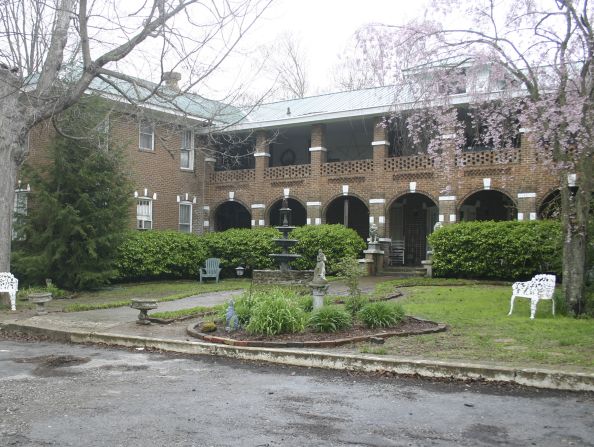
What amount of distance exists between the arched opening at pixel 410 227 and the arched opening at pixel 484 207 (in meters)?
1.57

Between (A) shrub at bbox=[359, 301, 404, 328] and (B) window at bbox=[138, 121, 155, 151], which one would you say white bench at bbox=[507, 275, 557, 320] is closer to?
(A) shrub at bbox=[359, 301, 404, 328]

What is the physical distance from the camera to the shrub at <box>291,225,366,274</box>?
22.6 metres

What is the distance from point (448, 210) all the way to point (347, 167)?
496 centimetres

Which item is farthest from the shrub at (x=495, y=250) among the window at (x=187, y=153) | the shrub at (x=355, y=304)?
the window at (x=187, y=153)

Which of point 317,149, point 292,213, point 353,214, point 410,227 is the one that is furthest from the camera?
point 292,213

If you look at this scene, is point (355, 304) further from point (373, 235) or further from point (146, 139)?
point (146, 139)

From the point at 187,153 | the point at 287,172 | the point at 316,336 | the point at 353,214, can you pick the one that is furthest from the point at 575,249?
the point at 187,153

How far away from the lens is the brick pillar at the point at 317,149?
26.0m

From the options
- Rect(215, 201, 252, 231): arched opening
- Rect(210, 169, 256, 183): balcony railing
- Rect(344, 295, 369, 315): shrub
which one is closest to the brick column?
Rect(210, 169, 256, 183): balcony railing

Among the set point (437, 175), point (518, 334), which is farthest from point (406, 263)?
point (518, 334)

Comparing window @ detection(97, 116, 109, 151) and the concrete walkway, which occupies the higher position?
window @ detection(97, 116, 109, 151)

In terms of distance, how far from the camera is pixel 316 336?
30.5 feet

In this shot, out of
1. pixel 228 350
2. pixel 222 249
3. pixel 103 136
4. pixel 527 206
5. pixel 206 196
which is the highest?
pixel 103 136

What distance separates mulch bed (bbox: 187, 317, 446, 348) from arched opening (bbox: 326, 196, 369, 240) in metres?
18.0
